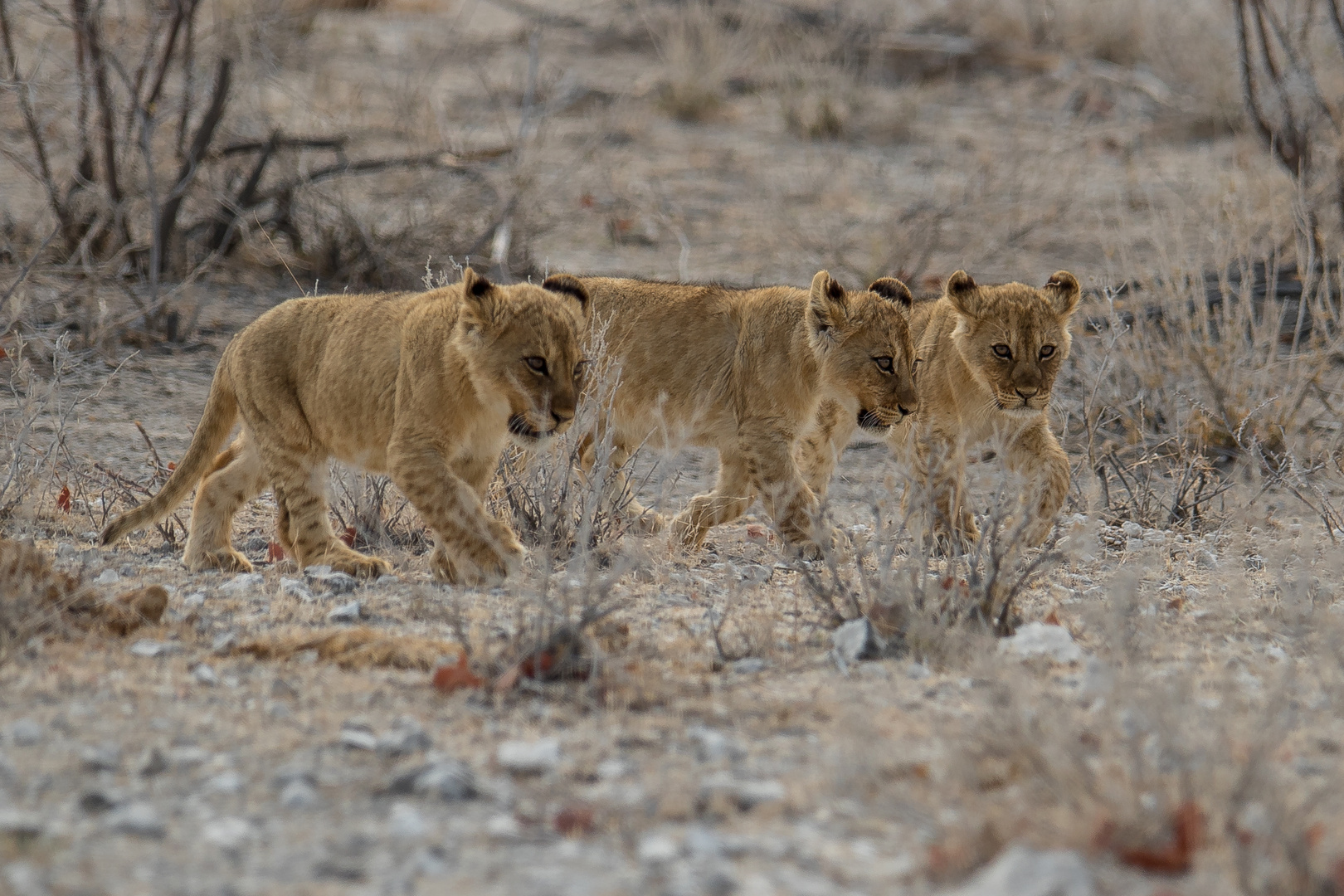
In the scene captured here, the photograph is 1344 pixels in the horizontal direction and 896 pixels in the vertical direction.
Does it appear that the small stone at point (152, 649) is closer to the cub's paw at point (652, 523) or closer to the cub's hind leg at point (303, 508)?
the cub's hind leg at point (303, 508)

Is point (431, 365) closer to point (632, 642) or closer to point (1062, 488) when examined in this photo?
point (632, 642)

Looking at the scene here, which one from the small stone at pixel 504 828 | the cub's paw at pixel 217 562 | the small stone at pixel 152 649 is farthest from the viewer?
the cub's paw at pixel 217 562

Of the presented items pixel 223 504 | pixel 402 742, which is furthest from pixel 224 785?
pixel 223 504

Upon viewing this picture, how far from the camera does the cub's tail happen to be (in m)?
5.70

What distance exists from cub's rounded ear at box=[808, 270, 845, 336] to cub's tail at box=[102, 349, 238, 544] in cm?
238

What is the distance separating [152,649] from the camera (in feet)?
13.7

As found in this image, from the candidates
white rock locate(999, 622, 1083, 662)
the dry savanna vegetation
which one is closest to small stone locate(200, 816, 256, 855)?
the dry savanna vegetation

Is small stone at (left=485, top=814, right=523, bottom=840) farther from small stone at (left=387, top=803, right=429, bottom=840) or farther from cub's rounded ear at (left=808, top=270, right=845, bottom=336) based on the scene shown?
cub's rounded ear at (left=808, top=270, right=845, bottom=336)

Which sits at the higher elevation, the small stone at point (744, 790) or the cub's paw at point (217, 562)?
the small stone at point (744, 790)

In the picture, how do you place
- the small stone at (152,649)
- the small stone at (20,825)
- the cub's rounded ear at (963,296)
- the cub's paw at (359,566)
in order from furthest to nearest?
the cub's rounded ear at (963,296) → the cub's paw at (359,566) → the small stone at (152,649) → the small stone at (20,825)

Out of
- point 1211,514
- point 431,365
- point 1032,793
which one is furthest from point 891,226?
point 1032,793

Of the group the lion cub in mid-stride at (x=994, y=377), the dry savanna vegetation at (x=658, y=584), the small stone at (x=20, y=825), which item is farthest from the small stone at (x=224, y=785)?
the lion cub in mid-stride at (x=994, y=377)

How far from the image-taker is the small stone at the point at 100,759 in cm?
326

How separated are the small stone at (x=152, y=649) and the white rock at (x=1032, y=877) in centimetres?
239
